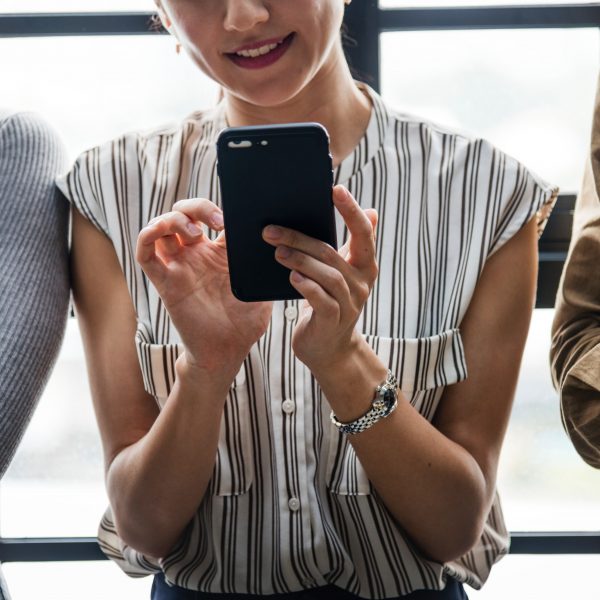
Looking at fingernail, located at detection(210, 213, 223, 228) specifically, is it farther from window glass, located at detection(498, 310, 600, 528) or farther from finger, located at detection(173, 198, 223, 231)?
window glass, located at detection(498, 310, 600, 528)

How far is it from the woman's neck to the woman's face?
0.10m

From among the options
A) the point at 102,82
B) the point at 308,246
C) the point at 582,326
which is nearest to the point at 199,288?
the point at 308,246

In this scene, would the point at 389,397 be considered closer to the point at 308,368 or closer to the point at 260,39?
the point at 308,368

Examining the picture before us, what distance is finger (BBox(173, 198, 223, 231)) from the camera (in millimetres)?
1044

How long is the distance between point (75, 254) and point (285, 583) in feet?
1.79

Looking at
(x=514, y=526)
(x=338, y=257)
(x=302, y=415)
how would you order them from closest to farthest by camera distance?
(x=338, y=257) → (x=302, y=415) → (x=514, y=526)

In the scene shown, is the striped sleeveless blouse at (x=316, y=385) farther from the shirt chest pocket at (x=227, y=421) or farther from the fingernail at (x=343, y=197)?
the fingernail at (x=343, y=197)

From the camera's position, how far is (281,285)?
1.02m

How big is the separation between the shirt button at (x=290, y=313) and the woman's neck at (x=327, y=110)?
0.22 meters

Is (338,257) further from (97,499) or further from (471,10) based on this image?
(97,499)

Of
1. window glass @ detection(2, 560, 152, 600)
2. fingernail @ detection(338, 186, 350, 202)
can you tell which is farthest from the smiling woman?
window glass @ detection(2, 560, 152, 600)

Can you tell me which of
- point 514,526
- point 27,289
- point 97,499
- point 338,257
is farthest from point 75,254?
point 514,526

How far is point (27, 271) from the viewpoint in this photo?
125 cm

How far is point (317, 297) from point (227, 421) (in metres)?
0.36
